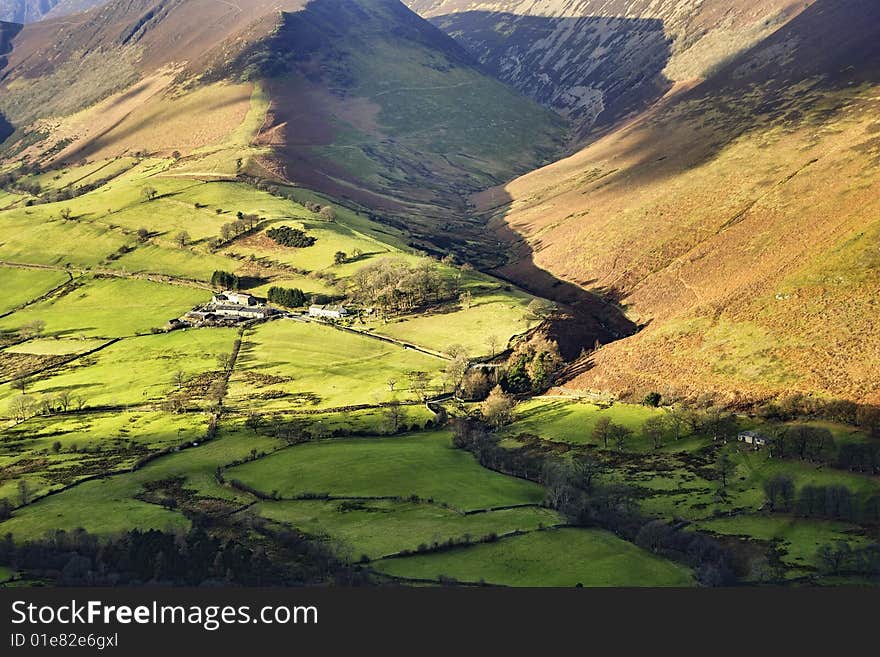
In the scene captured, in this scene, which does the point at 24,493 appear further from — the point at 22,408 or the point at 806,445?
the point at 806,445

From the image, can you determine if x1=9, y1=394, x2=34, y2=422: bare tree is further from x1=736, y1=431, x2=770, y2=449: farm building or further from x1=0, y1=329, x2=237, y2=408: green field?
x1=736, y1=431, x2=770, y2=449: farm building

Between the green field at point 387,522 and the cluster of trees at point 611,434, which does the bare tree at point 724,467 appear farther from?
the green field at point 387,522

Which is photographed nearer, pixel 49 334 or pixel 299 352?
pixel 299 352

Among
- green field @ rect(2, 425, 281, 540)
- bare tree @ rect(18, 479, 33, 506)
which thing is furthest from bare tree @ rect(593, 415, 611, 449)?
bare tree @ rect(18, 479, 33, 506)

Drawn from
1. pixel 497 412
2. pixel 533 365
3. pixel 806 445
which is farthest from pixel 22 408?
pixel 806 445

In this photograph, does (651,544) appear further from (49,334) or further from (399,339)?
(49,334)

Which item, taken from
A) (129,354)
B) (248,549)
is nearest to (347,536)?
(248,549)
